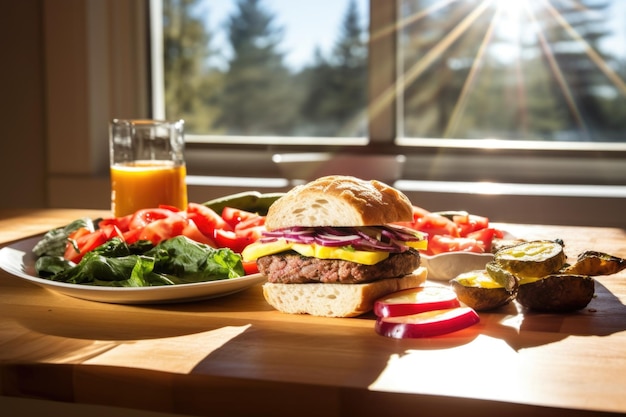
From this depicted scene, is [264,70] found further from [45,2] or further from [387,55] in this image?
[45,2]

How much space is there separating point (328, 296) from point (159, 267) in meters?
0.28

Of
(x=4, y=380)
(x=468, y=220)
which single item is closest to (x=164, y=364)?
(x=4, y=380)

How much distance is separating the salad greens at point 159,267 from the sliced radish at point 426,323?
11.6 inches

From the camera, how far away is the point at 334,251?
1.19 m

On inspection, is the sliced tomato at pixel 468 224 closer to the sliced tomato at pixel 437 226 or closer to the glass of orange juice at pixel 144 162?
the sliced tomato at pixel 437 226

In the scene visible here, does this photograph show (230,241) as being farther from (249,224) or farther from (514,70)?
(514,70)

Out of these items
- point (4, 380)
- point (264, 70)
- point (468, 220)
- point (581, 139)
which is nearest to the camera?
point (4, 380)

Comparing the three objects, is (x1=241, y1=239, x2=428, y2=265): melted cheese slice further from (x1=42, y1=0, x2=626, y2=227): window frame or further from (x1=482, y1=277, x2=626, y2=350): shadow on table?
(x1=42, y1=0, x2=626, y2=227): window frame

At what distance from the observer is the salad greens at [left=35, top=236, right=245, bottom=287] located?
127cm

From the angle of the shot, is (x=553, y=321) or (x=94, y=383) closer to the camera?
(x=94, y=383)

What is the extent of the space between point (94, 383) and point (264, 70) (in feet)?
8.97

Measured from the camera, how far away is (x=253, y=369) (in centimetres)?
95

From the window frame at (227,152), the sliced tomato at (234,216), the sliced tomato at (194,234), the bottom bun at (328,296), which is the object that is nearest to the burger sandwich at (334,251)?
the bottom bun at (328,296)

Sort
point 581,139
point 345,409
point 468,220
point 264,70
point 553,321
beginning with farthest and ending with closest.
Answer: point 264,70 → point 581,139 → point 468,220 → point 553,321 → point 345,409
